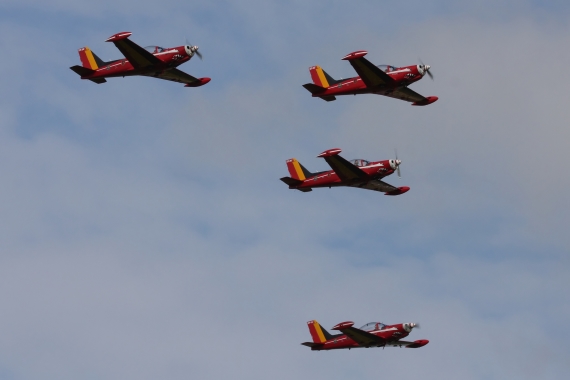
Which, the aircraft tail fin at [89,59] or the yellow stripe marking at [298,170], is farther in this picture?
the yellow stripe marking at [298,170]

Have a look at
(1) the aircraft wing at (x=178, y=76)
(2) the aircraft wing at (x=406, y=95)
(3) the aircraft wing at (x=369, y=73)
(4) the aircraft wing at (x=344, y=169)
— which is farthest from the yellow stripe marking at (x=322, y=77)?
(1) the aircraft wing at (x=178, y=76)

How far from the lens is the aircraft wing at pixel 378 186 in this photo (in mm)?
125050

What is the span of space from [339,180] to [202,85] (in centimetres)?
1449

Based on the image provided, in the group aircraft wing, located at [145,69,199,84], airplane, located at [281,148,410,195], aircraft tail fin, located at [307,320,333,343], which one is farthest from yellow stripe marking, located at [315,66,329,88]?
aircraft tail fin, located at [307,320,333,343]

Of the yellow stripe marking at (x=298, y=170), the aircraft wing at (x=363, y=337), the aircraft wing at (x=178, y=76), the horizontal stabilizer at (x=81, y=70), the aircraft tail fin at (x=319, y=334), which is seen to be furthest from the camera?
the yellow stripe marking at (x=298, y=170)

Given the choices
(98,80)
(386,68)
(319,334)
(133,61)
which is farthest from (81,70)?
(319,334)

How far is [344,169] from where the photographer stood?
122m

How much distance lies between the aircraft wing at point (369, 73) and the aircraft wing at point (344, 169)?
7.11 m

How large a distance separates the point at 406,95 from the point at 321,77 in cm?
766

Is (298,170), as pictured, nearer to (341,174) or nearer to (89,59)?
(341,174)

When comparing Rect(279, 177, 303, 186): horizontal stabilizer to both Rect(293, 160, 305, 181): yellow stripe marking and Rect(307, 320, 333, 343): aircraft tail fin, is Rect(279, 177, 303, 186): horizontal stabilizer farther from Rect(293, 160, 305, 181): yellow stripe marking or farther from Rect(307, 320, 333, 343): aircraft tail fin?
Rect(307, 320, 333, 343): aircraft tail fin

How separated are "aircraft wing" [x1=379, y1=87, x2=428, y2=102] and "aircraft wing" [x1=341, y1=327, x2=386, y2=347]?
2103cm

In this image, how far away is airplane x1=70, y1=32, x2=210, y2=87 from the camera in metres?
118

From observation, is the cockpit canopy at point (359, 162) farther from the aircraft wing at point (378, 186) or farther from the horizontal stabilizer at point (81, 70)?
the horizontal stabilizer at point (81, 70)
